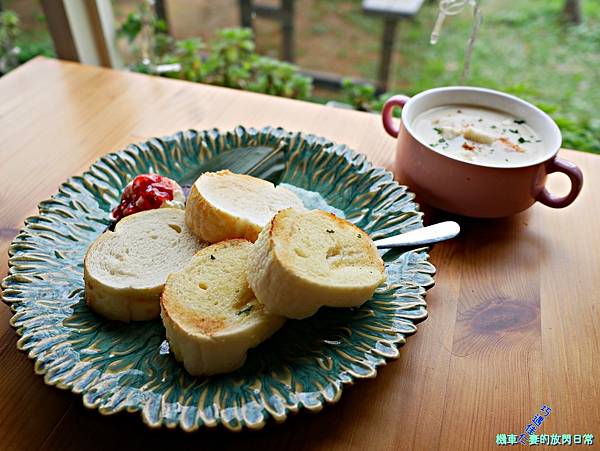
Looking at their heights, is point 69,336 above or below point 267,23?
above

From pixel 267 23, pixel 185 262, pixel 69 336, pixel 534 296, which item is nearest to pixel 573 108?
pixel 267 23

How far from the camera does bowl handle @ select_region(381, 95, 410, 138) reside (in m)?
1.29

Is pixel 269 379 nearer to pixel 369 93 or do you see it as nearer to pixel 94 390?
pixel 94 390

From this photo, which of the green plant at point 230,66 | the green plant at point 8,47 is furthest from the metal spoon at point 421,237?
the green plant at point 8,47

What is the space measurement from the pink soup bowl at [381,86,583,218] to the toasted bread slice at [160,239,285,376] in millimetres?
439

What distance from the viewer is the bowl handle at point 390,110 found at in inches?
50.8

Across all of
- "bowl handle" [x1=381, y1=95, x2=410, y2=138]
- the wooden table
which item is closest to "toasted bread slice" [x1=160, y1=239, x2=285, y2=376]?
the wooden table

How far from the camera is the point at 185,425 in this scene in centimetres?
71

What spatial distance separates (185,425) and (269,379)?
0.46 ft

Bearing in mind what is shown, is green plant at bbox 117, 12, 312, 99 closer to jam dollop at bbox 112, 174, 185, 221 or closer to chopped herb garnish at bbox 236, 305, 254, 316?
jam dollop at bbox 112, 174, 185, 221

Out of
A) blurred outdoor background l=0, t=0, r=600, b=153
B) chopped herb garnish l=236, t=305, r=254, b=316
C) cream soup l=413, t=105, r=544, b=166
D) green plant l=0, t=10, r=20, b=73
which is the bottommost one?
blurred outdoor background l=0, t=0, r=600, b=153

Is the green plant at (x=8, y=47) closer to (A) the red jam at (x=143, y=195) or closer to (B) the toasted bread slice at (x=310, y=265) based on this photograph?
(A) the red jam at (x=143, y=195)

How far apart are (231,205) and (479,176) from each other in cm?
50

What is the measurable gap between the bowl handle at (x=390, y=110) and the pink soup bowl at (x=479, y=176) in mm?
45
